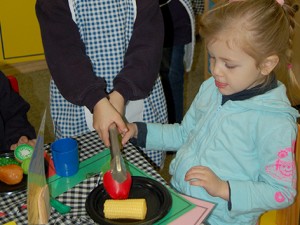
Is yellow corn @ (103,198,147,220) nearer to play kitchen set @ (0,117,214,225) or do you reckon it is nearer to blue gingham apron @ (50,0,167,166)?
play kitchen set @ (0,117,214,225)

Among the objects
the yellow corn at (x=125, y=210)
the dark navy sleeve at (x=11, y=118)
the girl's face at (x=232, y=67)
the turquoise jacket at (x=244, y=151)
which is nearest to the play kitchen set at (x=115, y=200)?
the yellow corn at (x=125, y=210)

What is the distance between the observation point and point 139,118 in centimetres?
139

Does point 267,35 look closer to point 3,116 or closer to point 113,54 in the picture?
point 113,54

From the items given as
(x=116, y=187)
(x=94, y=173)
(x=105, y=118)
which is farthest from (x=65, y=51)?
(x=116, y=187)

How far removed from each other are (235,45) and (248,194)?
1.05 feet

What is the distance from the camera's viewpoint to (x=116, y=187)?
938 millimetres

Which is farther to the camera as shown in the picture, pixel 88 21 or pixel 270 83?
pixel 88 21

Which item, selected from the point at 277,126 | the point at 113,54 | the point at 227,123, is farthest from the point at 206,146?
the point at 113,54

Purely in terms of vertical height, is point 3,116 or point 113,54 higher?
point 113,54

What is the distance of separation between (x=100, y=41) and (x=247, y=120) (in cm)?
50

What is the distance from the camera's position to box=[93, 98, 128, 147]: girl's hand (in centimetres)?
109

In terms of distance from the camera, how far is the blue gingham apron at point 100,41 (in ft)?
4.13

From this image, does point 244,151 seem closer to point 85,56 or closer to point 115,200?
point 115,200

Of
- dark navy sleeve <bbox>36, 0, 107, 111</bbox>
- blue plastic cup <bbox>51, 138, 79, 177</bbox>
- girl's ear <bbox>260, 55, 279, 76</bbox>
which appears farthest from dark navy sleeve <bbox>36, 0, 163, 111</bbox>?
girl's ear <bbox>260, 55, 279, 76</bbox>
